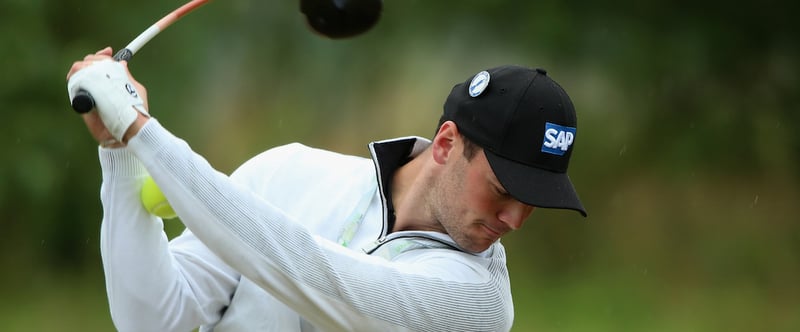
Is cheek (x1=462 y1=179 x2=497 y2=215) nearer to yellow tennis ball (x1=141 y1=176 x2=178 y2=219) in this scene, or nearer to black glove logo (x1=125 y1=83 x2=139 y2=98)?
yellow tennis ball (x1=141 y1=176 x2=178 y2=219)

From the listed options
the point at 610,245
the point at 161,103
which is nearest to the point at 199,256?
the point at 161,103

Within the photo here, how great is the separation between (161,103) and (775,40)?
4.29 meters

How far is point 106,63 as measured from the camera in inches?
85.9

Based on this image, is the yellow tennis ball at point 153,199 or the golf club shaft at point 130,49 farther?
the yellow tennis ball at point 153,199

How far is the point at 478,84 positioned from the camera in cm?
275

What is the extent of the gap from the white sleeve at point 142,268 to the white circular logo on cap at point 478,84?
0.73 metres

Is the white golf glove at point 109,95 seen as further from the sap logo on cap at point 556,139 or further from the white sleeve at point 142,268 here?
the sap logo on cap at point 556,139

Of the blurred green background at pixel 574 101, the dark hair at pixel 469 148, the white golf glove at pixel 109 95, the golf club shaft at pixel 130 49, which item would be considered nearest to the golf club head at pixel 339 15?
the golf club shaft at pixel 130 49

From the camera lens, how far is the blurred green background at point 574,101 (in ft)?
24.0

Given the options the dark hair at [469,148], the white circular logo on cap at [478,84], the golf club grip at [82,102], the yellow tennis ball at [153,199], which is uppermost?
the golf club grip at [82,102]

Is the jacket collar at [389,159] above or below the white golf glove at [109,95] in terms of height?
below

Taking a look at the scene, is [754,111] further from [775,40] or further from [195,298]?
[195,298]

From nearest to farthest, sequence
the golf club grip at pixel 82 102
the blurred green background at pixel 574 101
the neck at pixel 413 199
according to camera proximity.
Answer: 1. the golf club grip at pixel 82 102
2. the neck at pixel 413 199
3. the blurred green background at pixel 574 101

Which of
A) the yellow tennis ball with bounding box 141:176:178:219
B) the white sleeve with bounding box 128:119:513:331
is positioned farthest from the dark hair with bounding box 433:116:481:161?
the yellow tennis ball with bounding box 141:176:178:219
